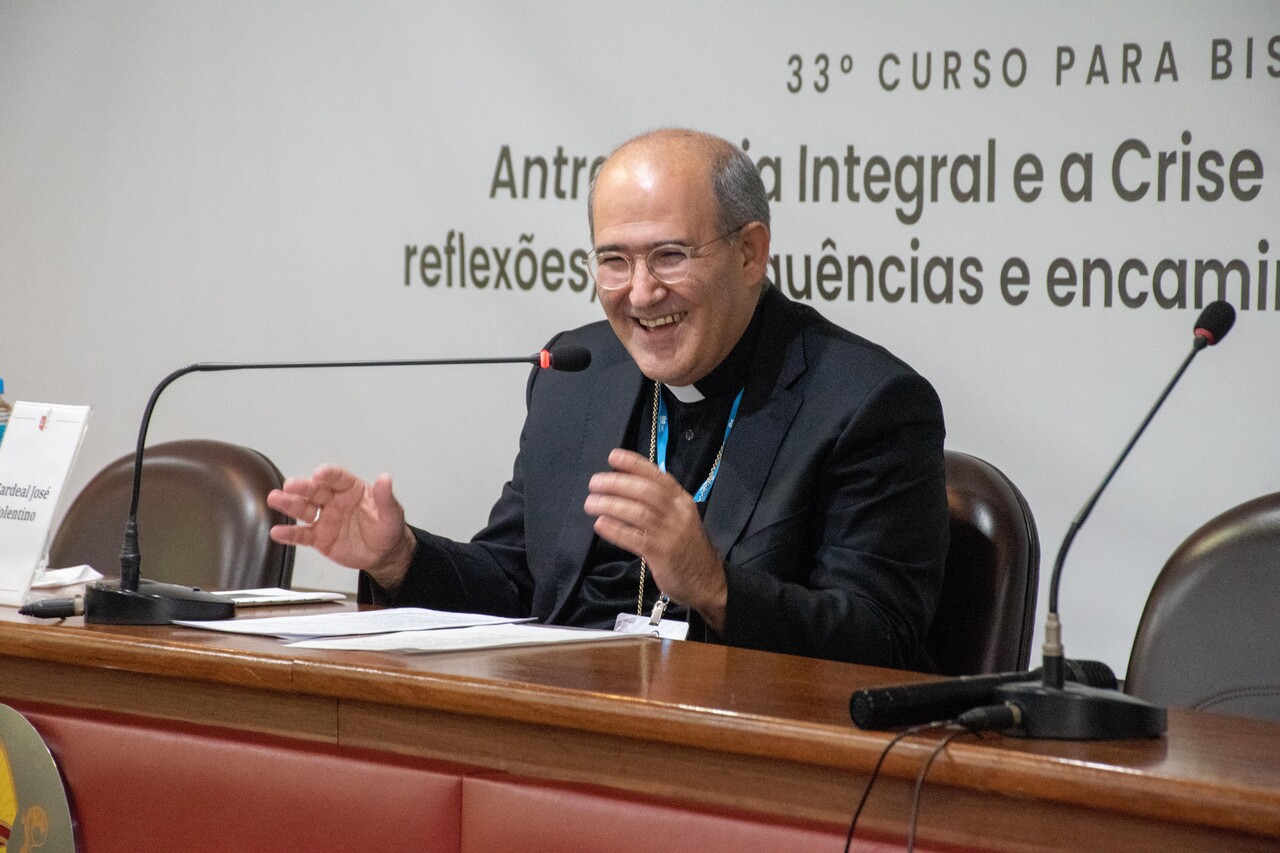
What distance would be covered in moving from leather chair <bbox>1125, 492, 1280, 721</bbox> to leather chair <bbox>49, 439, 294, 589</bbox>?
4.90ft

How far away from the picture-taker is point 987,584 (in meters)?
2.21

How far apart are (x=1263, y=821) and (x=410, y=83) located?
303 centimetres

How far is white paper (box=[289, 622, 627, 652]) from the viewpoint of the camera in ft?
5.12

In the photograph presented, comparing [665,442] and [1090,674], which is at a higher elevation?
[665,442]

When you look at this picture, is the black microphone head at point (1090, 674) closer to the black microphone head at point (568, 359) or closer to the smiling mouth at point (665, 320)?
the black microphone head at point (568, 359)

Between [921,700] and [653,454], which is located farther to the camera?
[653,454]

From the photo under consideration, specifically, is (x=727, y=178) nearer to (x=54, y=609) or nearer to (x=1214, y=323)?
(x=1214, y=323)

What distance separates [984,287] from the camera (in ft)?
9.70

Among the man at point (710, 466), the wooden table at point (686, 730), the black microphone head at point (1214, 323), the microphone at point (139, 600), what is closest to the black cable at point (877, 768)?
the wooden table at point (686, 730)

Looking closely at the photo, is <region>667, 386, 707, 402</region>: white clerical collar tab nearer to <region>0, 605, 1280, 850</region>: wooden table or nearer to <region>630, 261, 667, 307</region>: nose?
<region>630, 261, 667, 307</region>: nose

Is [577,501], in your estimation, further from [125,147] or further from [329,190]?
[125,147]

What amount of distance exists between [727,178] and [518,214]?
117cm

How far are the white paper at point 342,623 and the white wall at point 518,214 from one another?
1.07 meters

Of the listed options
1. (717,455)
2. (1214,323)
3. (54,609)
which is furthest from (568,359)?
(1214,323)
